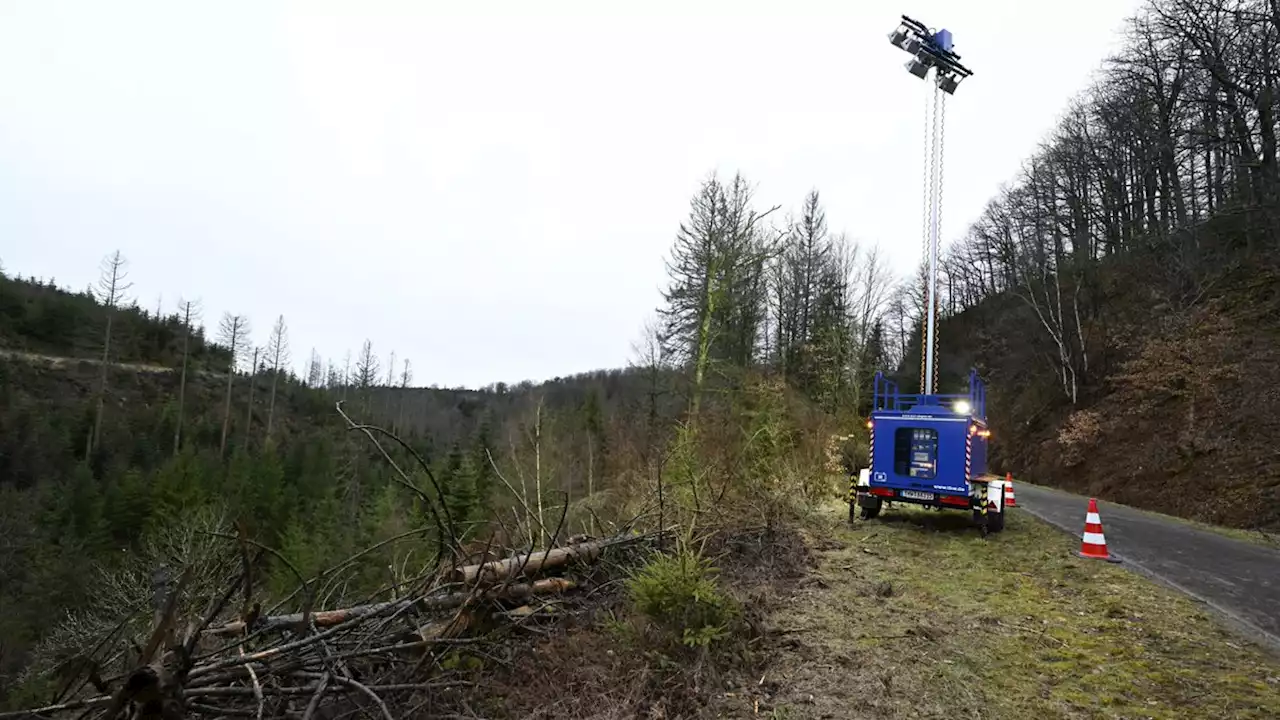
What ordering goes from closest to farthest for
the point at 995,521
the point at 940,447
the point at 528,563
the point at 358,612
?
the point at 358,612 < the point at 528,563 < the point at 940,447 < the point at 995,521

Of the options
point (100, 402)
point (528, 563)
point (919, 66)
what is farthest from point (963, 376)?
point (100, 402)

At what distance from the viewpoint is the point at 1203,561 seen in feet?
22.7

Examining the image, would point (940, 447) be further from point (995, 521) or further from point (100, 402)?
point (100, 402)

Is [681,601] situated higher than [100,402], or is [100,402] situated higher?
[681,601]

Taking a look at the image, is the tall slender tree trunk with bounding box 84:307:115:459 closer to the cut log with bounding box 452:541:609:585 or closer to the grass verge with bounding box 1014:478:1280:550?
the cut log with bounding box 452:541:609:585

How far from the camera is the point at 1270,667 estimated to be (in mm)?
3668

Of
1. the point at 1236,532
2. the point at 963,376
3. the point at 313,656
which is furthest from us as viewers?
the point at 963,376

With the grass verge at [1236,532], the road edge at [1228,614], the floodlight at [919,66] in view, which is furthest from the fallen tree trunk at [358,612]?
the floodlight at [919,66]

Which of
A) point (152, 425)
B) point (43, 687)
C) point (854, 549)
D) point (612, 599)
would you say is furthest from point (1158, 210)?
point (152, 425)

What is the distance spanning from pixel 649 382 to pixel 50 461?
4579 centimetres

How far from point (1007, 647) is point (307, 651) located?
468 cm

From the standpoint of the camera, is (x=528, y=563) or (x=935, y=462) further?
(x=935, y=462)

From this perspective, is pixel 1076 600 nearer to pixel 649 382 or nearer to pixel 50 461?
pixel 649 382

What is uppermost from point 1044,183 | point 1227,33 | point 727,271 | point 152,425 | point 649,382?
point 1044,183
